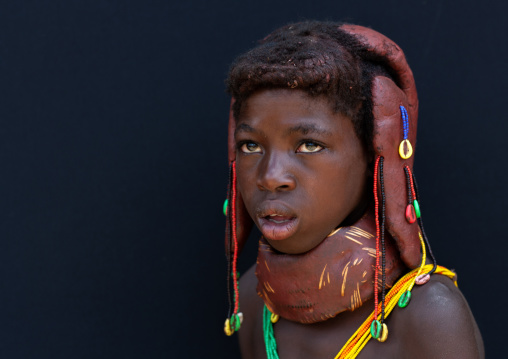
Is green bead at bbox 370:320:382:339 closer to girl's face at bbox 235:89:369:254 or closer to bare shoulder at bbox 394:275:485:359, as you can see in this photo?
bare shoulder at bbox 394:275:485:359

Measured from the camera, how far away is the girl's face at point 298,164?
1.45m

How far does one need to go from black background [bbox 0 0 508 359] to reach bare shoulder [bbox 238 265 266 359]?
0.35 m

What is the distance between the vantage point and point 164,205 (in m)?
2.18

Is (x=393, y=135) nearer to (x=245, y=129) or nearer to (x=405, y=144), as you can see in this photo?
(x=405, y=144)

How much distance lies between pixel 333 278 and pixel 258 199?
25cm

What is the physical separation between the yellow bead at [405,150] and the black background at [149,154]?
0.58 meters

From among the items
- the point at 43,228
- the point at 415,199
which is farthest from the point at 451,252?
the point at 43,228

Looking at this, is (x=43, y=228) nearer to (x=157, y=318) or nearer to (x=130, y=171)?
(x=130, y=171)

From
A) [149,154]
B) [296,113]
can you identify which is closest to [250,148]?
[296,113]

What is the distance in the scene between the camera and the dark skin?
1446mm

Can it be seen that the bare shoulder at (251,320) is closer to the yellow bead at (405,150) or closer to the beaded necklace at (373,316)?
the beaded necklace at (373,316)

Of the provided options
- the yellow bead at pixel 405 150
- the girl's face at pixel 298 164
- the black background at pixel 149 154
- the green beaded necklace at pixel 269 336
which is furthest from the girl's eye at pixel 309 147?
the black background at pixel 149 154

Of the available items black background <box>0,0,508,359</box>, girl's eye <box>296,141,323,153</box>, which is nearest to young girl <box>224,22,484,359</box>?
girl's eye <box>296,141,323,153</box>

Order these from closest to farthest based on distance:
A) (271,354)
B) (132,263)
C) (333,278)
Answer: (333,278) → (271,354) → (132,263)
